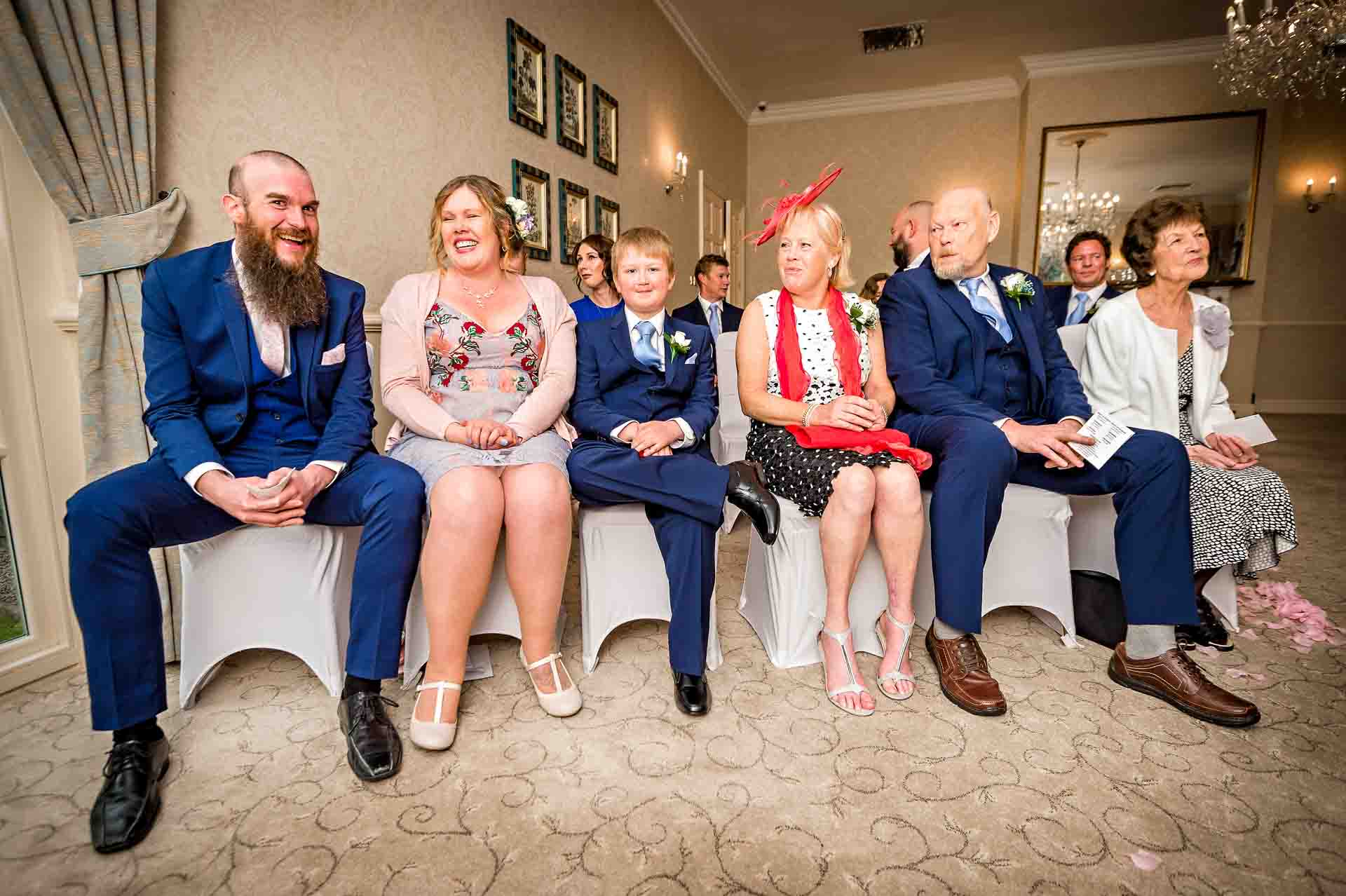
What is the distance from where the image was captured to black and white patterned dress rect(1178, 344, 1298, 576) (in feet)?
6.79

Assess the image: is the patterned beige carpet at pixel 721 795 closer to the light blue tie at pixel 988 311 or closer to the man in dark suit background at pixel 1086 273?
the light blue tie at pixel 988 311

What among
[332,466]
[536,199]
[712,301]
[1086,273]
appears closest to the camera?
[332,466]

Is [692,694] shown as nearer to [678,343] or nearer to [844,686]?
[844,686]

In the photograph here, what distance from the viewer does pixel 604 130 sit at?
4555 mm

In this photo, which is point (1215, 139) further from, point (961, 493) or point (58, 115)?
point (58, 115)

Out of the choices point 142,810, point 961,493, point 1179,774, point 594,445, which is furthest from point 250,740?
point 1179,774

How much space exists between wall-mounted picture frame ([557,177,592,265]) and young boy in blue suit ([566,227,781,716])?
6.74 feet

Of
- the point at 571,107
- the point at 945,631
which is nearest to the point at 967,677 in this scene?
the point at 945,631

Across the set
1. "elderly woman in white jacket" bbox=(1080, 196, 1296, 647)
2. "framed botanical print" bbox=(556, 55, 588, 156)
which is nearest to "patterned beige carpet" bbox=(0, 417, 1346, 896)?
"elderly woman in white jacket" bbox=(1080, 196, 1296, 647)

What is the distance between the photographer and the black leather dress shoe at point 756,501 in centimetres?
190

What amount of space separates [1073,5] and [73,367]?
7514mm

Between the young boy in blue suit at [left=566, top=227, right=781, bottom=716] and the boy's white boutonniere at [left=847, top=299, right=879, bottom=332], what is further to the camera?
the boy's white boutonniere at [left=847, top=299, right=879, bottom=332]

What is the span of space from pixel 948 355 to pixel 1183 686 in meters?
1.11

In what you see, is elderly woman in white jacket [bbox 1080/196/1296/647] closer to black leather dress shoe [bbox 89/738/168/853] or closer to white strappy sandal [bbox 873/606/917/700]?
white strappy sandal [bbox 873/606/917/700]
